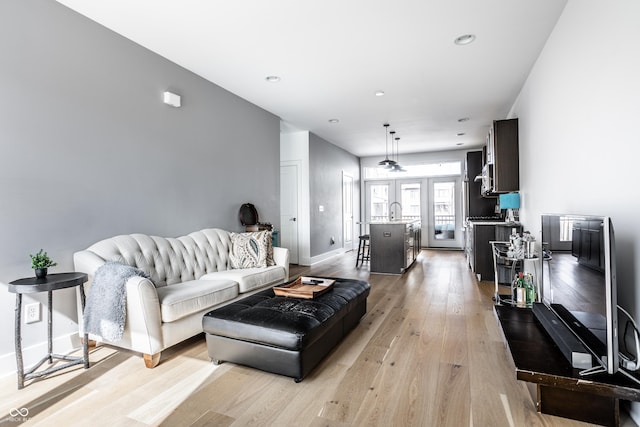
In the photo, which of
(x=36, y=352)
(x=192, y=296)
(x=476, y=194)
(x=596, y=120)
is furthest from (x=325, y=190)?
(x=36, y=352)

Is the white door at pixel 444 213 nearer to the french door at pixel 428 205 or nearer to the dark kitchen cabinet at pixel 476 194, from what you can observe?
the french door at pixel 428 205

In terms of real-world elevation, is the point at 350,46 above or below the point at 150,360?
above

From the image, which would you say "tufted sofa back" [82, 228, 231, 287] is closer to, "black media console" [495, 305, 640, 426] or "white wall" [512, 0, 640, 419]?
"black media console" [495, 305, 640, 426]

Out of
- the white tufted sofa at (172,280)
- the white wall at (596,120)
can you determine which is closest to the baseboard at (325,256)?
the white tufted sofa at (172,280)

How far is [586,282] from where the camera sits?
1.64m

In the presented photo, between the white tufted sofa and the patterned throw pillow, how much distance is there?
86 mm

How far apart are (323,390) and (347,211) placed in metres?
6.84

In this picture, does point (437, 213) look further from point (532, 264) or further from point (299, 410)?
point (299, 410)

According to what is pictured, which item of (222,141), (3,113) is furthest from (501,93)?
(3,113)

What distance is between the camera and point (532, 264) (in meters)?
4.07

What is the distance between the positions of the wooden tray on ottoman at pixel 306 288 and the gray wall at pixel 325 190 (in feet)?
11.6

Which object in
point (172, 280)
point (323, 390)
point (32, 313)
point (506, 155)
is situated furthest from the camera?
point (506, 155)

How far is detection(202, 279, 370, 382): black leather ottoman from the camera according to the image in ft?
6.63

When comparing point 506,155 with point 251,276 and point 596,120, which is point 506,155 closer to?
point 596,120
